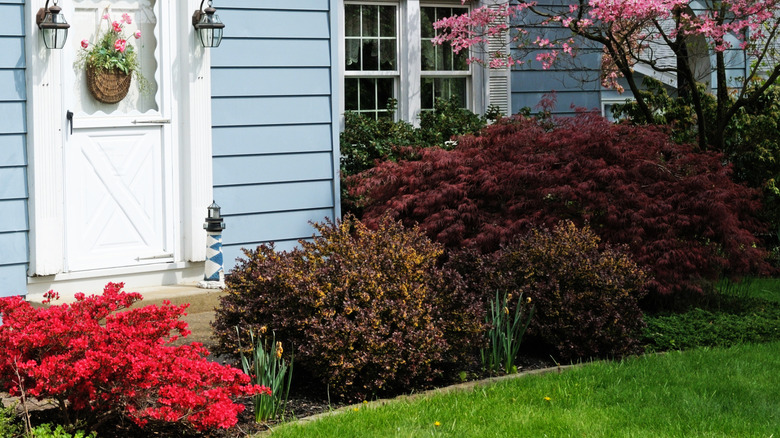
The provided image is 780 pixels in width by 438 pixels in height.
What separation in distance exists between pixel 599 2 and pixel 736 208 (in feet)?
7.34

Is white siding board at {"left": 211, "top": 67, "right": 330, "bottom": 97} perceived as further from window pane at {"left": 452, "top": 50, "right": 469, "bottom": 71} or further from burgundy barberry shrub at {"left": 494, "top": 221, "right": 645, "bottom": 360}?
burgundy barberry shrub at {"left": 494, "top": 221, "right": 645, "bottom": 360}

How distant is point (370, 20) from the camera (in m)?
9.56

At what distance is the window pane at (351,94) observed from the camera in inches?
374

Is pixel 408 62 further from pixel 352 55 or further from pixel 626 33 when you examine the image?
pixel 626 33

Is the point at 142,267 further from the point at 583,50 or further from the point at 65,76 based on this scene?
the point at 583,50

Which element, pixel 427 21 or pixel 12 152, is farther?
pixel 427 21

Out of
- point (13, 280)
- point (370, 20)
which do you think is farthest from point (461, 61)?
point (13, 280)

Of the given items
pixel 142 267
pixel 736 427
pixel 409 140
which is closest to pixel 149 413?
pixel 736 427

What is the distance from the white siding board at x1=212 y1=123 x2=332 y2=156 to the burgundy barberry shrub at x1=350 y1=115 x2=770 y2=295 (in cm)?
92

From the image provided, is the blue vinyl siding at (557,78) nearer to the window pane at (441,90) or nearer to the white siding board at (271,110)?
the window pane at (441,90)

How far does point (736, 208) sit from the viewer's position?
7391 millimetres

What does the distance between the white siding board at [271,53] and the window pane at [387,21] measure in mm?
1464

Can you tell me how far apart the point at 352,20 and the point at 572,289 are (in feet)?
14.2

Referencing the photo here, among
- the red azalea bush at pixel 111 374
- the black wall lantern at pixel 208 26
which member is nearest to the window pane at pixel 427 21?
the black wall lantern at pixel 208 26
